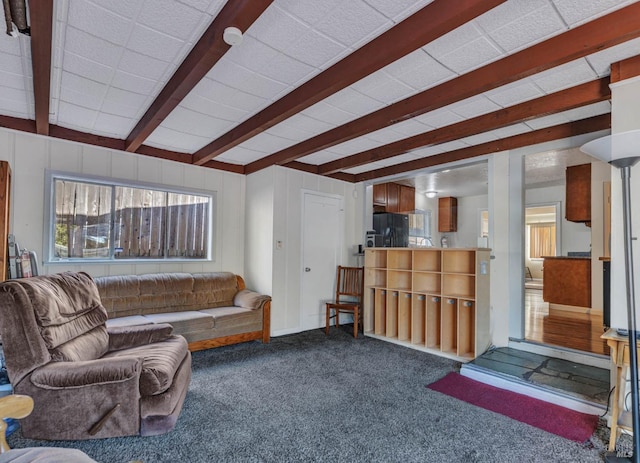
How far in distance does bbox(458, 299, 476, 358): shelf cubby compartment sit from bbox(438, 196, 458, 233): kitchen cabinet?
3431mm

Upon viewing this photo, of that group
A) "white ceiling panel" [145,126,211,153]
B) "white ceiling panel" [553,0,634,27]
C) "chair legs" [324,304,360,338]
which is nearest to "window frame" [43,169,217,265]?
"white ceiling panel" [145,126,211,153]

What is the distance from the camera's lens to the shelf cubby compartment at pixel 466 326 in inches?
149

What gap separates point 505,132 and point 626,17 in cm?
189

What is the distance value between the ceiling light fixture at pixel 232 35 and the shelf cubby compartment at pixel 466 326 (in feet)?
11.2

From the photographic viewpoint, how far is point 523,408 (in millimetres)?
2590

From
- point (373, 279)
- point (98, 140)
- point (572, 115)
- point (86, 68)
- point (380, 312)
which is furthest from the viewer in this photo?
point (373, 279)

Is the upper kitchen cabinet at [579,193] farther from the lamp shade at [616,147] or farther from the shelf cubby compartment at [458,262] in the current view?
the lamp shade at [616,147]

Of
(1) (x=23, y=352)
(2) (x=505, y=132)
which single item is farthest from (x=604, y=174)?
(1) (x=23, y=352)

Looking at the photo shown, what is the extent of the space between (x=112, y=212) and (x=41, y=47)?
2.39 metres

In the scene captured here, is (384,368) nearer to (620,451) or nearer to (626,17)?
(620,451)

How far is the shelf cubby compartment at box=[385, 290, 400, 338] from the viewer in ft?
14.7

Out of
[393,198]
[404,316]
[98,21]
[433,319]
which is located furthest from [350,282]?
[98,21]

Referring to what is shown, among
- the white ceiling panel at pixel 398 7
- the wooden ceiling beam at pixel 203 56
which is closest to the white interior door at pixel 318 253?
the wooden ceiling beam at pixel 203 56

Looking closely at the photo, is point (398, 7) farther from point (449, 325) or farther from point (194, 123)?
point (449, 325)
